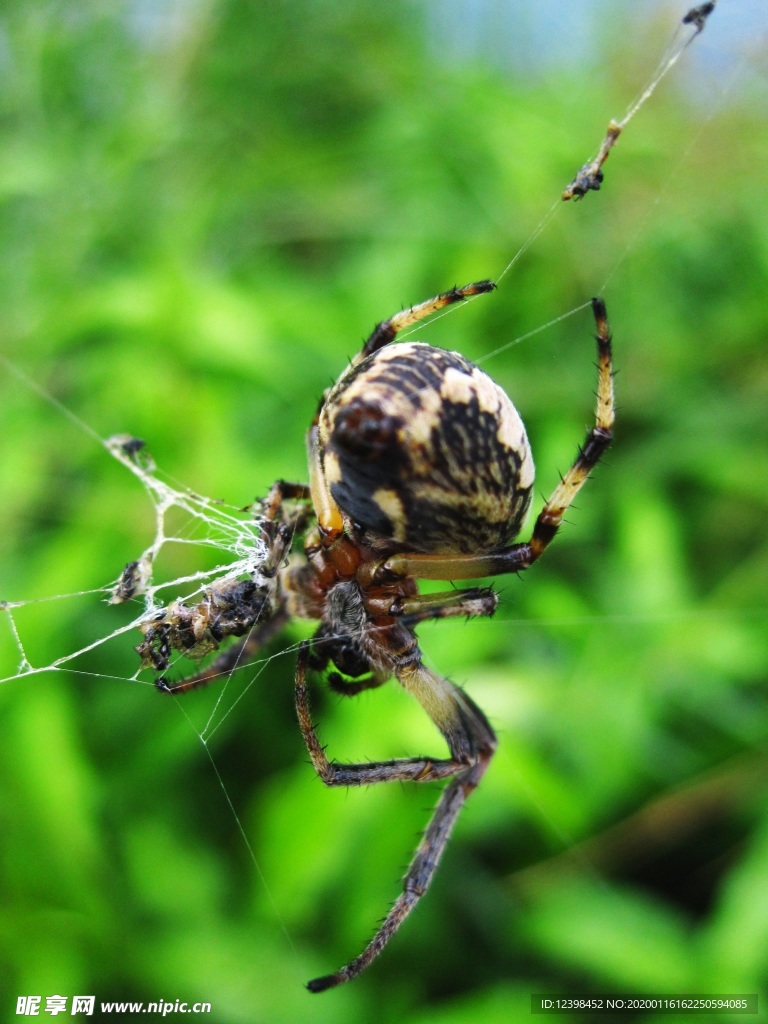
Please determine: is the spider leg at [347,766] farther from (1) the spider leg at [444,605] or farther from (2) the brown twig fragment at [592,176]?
(2) the brown twig fragment at [592,176]

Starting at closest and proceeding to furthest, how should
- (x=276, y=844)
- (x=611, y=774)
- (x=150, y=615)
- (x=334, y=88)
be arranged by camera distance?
(x=150, y=615) < (x=276, y=844) < (x=611, y=774) < (x=334, y=88)

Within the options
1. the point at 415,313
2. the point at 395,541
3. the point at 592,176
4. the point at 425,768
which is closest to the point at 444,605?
the point at 395,541

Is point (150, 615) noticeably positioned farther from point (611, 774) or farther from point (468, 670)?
point (611, 774)

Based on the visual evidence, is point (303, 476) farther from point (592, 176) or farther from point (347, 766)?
point (592, 176)

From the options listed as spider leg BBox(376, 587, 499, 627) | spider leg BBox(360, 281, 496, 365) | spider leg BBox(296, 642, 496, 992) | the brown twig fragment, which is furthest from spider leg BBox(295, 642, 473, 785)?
the brown twig fragment

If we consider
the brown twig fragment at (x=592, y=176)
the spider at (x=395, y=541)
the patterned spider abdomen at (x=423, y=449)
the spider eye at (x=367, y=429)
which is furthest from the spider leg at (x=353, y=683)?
the brown twig fragment at (x=592, y=176)

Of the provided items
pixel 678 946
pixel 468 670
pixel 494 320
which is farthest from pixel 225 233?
pixel 678 946

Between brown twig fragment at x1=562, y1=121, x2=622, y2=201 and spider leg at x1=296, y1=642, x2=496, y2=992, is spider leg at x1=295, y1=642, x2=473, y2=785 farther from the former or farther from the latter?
brown twig fragment at x1=562, y1=121, x2=622, y2=201
